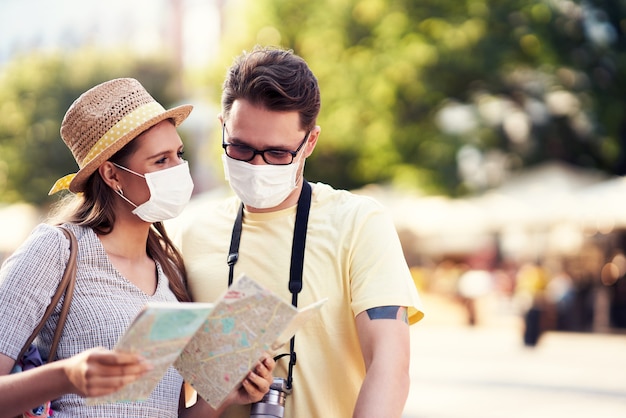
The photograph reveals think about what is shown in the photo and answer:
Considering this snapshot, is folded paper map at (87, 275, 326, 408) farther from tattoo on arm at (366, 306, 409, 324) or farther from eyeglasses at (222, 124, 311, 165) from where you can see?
eyeglasses at (222, 124, 311, 165)

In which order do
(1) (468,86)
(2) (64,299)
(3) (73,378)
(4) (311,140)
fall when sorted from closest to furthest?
(3) (73,378) → (2) (64,299) → (4) (311,140) → (1) (468,86)

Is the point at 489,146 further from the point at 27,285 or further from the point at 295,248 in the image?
the point at 27,285

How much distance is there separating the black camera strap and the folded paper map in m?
0.27

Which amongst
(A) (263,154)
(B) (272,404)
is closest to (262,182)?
(A) (263,154)

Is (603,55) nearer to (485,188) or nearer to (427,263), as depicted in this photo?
(485,188)

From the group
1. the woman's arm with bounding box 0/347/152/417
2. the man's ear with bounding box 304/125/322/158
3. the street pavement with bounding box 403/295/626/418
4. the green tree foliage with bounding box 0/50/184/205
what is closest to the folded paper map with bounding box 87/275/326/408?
the woman's arm with bounding box 0/347/152/417

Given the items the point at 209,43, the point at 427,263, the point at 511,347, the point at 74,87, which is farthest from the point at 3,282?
the point at 209,43

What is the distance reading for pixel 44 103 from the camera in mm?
36719

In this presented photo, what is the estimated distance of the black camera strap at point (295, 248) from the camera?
9.60 feet

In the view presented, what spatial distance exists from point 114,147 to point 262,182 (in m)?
0.45

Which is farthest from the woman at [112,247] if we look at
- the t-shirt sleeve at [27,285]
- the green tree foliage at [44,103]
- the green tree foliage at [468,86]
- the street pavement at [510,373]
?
the green tree foliage at [44,103]

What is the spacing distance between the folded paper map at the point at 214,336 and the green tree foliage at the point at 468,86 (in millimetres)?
16947

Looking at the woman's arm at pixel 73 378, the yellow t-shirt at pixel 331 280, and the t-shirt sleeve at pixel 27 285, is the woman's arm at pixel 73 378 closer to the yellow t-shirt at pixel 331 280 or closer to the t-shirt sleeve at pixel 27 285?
the t-shirt sleeve at pixel 27 285

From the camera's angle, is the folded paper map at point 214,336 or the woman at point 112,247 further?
the woman at point 112,247
